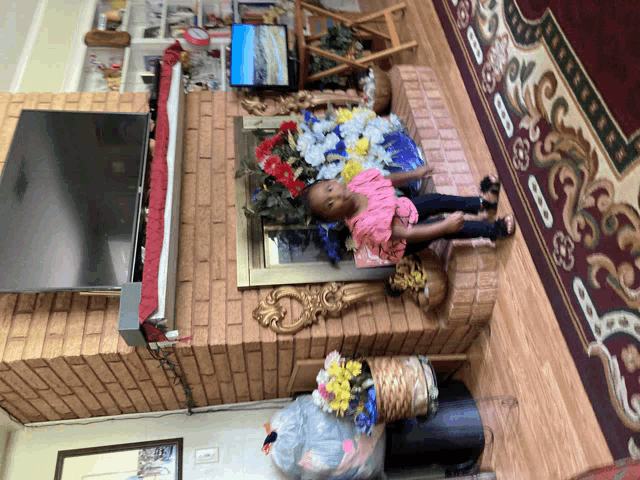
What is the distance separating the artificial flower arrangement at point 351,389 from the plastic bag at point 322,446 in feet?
0.37

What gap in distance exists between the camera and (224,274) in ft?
6.97

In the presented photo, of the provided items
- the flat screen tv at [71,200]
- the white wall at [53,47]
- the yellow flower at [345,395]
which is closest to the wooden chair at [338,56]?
the flat screen tv at [71,200]

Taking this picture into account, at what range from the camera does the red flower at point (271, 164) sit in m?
2.19

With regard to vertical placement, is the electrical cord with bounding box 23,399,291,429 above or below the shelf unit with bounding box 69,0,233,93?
below

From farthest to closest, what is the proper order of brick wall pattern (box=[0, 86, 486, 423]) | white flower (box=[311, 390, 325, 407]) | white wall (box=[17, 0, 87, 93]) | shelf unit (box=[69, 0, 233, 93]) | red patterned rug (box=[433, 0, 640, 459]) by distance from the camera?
shelf unit (box=[69, 0, 233, 93]), white wall (box=[17, 0, 87, 93]), white flower (box=[311, 390, 325, 407]), brick wall pattern (box=[0, 86, 486, 423]), red patterned rug (box=[433, 0, 640, 459])

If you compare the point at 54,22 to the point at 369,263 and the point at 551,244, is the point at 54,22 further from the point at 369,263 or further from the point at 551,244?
the point at 551,244

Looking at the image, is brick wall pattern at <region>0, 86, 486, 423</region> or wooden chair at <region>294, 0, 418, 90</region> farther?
wooden chair at <region>294, 0, 418, 90</region>

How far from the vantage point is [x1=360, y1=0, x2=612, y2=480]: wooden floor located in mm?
1569

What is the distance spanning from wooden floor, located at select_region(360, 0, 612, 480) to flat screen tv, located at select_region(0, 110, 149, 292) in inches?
62.0

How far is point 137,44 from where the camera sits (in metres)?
3.48

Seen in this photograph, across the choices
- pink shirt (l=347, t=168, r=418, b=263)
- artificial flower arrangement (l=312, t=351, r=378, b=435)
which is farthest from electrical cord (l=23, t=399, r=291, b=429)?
pink shirt (l=347, t=168, r=418, b=263)

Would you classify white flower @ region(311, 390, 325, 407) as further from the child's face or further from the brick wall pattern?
the child's face

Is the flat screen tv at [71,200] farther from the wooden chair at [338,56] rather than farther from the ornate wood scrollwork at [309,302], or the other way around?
the wooden chair at [338,56]

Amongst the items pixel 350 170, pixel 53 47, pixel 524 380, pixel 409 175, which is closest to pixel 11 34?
pixel 53 47
